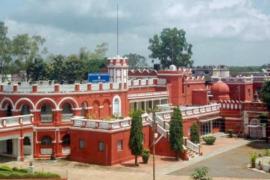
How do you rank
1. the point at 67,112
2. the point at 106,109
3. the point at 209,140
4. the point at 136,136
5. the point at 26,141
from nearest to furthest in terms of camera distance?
the point at 136,136
the point at 26,141
the point at 67,112
the point at 106,109
the point at 209,140

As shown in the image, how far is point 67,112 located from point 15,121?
19.1 ft

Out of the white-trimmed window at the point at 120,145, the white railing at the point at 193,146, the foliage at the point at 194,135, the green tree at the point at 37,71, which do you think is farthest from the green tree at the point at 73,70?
the white-trimmed window at the point at 120,145

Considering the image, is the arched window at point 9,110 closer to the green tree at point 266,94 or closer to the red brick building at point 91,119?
the red brick building at point 91,119

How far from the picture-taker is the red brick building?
42.8 m

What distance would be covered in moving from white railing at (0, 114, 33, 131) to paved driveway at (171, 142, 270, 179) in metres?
14.0

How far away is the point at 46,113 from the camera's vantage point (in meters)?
46.9

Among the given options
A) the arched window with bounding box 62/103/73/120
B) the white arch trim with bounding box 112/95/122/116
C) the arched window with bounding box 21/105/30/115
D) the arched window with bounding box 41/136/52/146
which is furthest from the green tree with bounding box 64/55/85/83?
the arched window with bounding box 41/136/52/146

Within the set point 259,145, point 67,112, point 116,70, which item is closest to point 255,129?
point 259,145

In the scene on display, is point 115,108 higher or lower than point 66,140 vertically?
higher

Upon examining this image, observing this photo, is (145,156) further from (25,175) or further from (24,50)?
(24,50)

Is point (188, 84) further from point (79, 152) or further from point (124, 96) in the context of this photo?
point (79, 152)

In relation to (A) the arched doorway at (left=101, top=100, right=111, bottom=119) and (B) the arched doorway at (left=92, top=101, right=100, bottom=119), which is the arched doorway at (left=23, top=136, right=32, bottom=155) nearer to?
(B) the arched doorway at (left=92, top=101, right=100, bottom=119)

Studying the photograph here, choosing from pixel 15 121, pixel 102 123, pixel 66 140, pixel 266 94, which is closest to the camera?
pixel 102 123

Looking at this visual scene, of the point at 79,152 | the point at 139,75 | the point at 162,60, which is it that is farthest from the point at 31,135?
the point at 162,60
